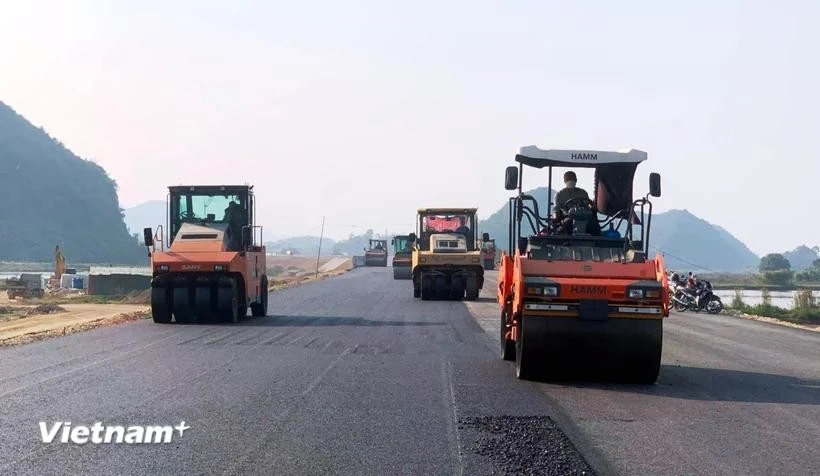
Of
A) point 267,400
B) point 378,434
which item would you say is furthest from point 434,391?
point 378,434

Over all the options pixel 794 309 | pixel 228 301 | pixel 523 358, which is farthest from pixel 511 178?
pixel 794 309

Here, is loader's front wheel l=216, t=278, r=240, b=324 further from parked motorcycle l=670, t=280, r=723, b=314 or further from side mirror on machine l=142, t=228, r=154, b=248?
parked motorcycle l=670, t=280, r=723, b=314

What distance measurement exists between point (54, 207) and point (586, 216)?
447 ft

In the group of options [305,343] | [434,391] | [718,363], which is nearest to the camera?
[434,391]

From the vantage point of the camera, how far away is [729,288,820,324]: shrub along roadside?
31339 mm

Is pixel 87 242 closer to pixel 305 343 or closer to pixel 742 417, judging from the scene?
pixel 305 343

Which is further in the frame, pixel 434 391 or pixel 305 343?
pixel 305 343

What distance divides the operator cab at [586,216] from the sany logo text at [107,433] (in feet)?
19.1

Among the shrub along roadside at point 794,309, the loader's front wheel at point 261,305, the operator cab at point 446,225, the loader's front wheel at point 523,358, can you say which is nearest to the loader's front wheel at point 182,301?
the loader's front wheel at point 261,305

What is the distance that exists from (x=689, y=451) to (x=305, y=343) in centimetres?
989

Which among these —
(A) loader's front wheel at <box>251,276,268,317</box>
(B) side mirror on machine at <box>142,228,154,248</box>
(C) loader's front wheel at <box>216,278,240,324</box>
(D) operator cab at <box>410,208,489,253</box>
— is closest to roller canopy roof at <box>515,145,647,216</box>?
(C) loader's front wheel at <box>216,278,240,324</box>

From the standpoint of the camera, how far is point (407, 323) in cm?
2238

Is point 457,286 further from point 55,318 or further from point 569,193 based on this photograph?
point 569,193

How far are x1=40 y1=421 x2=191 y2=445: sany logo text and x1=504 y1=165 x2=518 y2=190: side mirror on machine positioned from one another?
571 cm
